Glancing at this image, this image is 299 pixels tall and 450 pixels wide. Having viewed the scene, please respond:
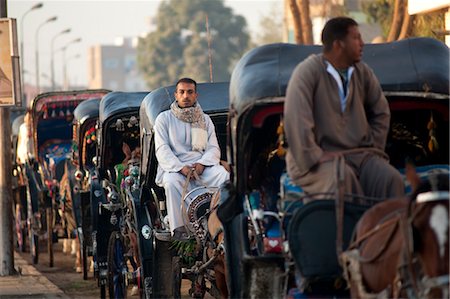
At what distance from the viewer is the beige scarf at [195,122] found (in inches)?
453

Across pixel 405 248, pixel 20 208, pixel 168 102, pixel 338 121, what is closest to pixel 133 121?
pixel 168 102

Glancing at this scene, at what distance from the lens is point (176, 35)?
96.2 meters

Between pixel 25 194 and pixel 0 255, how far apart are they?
19.4ft

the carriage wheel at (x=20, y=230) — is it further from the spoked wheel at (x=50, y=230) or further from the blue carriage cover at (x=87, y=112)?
the blue carriage cover at (x=87, y=112)

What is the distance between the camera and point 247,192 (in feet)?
28.4

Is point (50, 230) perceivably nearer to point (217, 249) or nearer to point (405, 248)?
point (217, 249)

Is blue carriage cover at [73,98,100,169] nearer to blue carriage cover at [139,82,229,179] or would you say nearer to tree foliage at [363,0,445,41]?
blue carriage cover at [139,82,229,179]

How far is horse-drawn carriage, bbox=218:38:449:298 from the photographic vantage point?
8055 mm

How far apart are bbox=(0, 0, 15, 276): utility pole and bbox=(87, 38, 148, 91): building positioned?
166m

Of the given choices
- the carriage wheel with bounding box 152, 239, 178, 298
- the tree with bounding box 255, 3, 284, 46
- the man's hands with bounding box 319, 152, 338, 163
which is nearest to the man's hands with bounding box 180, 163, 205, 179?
the carriage wheel with bounding box 152, 239, 178, 298

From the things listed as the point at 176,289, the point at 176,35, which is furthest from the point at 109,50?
the point at 176,289

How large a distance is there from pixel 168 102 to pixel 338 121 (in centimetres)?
479

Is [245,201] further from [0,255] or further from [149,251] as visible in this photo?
[0,255]

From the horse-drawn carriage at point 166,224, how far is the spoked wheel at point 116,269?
3.75 feet
